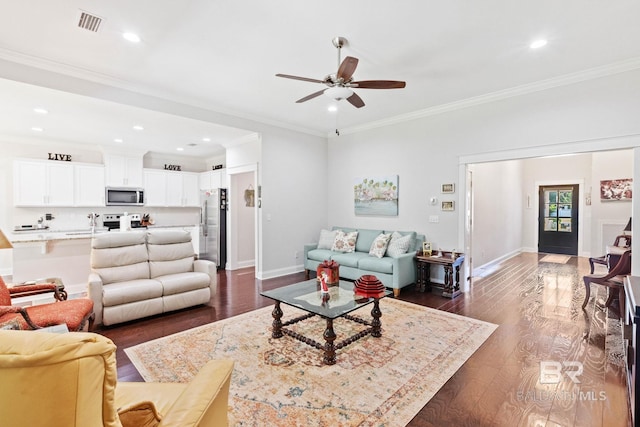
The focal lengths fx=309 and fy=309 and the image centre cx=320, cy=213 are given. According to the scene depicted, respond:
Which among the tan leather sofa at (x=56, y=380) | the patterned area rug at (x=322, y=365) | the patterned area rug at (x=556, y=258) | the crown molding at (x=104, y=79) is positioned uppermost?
the crown molding at (x=104, y=79)

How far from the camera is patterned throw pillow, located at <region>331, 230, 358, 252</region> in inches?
225

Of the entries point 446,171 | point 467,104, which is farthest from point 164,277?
point 467,104

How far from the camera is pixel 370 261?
16.2 ft

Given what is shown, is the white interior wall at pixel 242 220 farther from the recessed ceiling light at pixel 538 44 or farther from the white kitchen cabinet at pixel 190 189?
the recessed ceiling light at pixel 538 44

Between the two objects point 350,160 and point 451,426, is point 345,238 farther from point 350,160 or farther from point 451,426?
point 451,426

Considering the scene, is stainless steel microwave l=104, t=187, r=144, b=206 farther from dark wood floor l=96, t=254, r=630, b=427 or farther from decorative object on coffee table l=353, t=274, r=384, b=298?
decorative object on coffee table l=353, t=274, r=384, b=298

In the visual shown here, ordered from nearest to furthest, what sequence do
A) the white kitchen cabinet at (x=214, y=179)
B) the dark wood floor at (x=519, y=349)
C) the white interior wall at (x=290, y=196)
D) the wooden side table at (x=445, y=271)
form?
1. the dark wood floor at (x=519, y=349)
2. the wooden side table at (x=445, y=271)
3. the white interior wall at (x=290, y=196)
4. the white kitchen cabinet at (x=214, y=179)

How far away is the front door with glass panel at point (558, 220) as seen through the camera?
27.8 feet

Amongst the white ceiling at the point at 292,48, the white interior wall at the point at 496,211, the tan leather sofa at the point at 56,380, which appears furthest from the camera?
the white interior wall at the point at 496,211

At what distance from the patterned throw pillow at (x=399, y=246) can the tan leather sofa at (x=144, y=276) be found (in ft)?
9.23

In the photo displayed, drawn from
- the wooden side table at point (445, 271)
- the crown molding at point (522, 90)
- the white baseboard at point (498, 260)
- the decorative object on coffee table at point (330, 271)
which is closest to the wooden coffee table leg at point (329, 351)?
the decorative object on coffee table at point (330, 271)

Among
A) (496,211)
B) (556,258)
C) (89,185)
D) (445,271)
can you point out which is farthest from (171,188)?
(556,258)

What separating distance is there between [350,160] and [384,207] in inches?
50.4

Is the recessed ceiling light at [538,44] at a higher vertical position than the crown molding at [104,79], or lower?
higher
